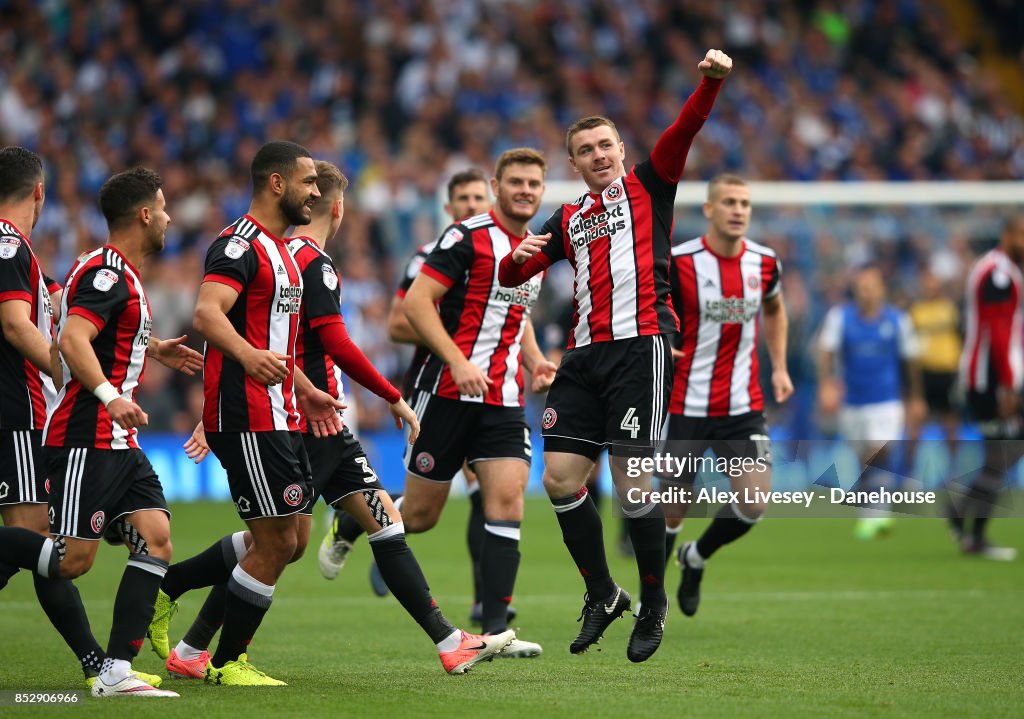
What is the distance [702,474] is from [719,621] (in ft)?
3.96

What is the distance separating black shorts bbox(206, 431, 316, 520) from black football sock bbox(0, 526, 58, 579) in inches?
31.1

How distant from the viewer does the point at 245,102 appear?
21734mm

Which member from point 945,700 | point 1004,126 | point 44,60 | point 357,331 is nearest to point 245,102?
point 44,60

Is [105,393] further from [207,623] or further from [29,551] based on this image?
[207,623]

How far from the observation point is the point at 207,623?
6645mm

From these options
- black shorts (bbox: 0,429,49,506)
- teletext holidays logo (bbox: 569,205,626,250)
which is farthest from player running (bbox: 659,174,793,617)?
black shorts (bbox: 0,429,49,506)

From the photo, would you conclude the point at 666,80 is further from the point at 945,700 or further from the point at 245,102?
the point at 945,700

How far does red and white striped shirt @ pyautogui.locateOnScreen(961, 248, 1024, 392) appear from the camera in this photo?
12.2m

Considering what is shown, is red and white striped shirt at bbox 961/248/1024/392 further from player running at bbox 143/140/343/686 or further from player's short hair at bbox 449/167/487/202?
player running at bbox 143/140/343/686

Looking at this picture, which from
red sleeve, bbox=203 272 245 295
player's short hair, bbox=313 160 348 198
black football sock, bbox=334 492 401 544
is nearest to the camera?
red sleeve, bbox=203 272 245 295

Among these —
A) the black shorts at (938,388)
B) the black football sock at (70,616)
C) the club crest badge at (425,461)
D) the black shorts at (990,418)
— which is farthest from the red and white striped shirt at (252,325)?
the black shorts at (938,388)

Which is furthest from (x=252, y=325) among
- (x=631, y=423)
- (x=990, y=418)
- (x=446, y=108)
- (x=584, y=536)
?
(x=446, y=108)

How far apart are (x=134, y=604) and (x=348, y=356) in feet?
4.47

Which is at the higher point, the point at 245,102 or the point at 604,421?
the point at 245,102
